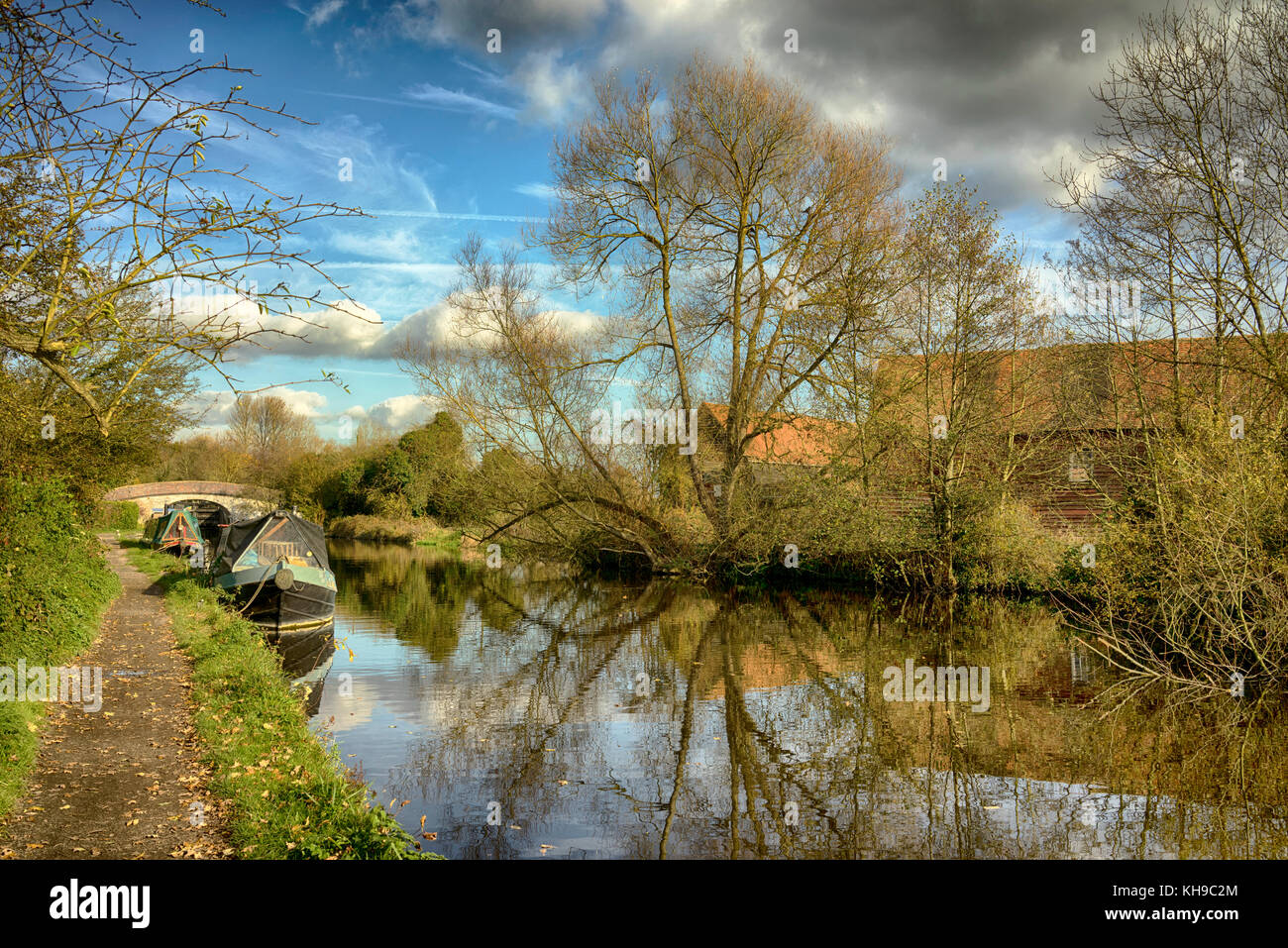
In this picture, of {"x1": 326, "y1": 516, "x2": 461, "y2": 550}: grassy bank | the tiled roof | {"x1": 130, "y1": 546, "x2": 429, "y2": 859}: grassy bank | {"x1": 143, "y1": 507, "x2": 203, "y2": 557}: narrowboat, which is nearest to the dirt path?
{"x1": 130, "y1": 546, "x2": 429, "y2": 859}: grassy bank

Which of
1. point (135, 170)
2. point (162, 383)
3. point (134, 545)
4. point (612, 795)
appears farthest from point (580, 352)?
point (134, 545)

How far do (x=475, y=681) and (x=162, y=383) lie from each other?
39.2 ft

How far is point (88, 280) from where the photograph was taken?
3.59 metres

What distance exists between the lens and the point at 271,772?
6719mm

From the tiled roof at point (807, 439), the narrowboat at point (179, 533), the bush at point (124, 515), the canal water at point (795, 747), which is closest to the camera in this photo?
the canal water at point (795, 747)

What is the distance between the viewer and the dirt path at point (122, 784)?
5.17 m

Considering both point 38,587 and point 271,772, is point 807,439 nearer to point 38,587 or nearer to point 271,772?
point 38,587

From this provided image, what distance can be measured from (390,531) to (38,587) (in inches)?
1499

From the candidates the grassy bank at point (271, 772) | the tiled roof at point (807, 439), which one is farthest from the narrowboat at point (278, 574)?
the tiled roof at point (807, 439)

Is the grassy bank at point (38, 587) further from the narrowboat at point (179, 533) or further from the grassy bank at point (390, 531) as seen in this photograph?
the grassy bank at point (390, 531)

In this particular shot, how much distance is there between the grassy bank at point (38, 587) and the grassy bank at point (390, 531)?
3106 centimetres

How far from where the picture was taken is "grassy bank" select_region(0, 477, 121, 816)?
928 centimetres

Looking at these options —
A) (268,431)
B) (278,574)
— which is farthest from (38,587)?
(268,431)
